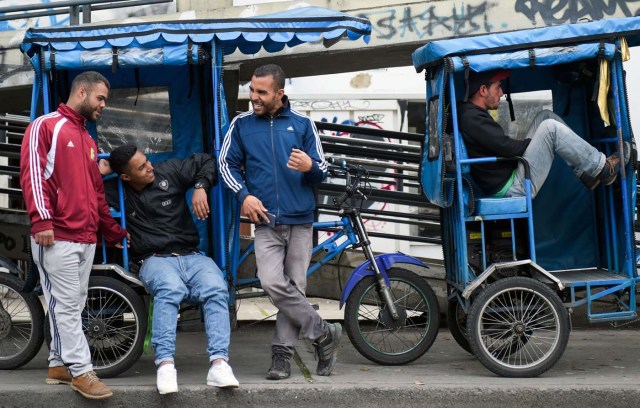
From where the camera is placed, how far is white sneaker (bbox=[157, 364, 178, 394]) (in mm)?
5781

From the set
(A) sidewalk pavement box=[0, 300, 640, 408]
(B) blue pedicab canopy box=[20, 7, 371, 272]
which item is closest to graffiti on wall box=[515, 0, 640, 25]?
(B) blue pedicab canopy box=[20, 7, 371, 272]

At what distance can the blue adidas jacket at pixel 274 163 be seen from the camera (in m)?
6.31

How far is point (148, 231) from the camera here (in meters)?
6.45

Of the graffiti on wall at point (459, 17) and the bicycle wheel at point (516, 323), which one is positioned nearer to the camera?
the bicycle wheel at point (516, 323)

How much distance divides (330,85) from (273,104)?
773 centimetres

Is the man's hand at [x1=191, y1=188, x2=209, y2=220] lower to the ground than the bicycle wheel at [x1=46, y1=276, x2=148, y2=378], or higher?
higher

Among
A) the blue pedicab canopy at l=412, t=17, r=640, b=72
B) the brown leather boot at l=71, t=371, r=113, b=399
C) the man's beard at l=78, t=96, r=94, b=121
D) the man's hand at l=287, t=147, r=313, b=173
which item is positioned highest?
the blue pedicab canopy at l=412, t=17, r=640, b=72

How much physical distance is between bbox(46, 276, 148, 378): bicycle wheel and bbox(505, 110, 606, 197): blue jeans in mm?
2606

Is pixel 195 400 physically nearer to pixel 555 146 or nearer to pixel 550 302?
pixel 550 302

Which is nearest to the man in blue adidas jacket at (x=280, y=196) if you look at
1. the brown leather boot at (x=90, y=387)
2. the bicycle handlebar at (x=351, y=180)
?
the bicycle handlebar at (x=351, y=180)

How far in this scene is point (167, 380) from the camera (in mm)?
5805

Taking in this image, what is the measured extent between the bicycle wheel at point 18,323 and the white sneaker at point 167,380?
1.11 meters

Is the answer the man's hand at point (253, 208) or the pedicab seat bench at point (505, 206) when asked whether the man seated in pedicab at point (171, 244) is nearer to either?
the man's hand at point (253, 208)

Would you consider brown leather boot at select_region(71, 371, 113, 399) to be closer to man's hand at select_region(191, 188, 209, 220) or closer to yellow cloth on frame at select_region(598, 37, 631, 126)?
man's hand at select_region(191, 188, 209, 220)
